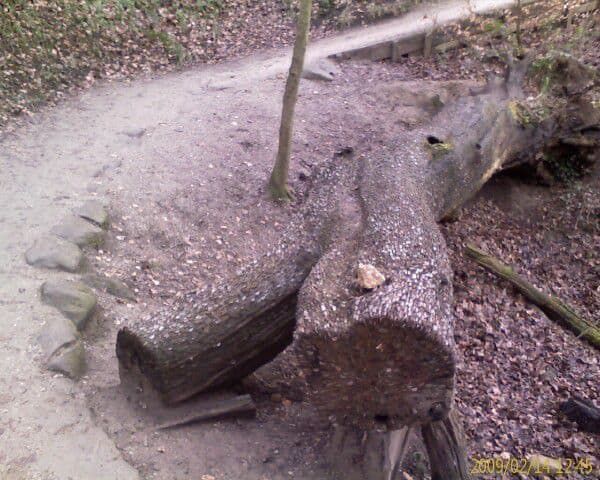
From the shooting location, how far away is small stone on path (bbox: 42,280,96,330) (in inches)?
173

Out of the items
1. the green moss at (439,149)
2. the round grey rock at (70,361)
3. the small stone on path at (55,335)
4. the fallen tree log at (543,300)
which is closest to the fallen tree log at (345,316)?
the green moss at (439,149)

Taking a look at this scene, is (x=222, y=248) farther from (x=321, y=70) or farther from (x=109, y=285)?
(x=321, y=70)

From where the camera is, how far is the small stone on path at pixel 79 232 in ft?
17.8

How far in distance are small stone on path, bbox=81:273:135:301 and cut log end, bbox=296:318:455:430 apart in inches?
99.7

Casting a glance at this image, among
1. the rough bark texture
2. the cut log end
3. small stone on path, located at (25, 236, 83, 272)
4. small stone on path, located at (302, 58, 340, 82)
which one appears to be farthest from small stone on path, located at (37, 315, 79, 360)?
small stone on path, located at (302, 58, 340, 82)

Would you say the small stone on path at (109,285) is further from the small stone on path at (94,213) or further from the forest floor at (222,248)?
the small stone on path at (94,213)

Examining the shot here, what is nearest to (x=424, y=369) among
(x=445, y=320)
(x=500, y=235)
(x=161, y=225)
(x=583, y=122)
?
(x=445, y=320)

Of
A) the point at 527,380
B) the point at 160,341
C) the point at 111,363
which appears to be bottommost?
the point at 527,380

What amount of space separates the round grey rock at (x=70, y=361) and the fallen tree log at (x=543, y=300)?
15.4ft

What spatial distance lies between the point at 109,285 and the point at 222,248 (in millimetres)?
1548

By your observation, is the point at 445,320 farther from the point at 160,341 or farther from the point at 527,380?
the point at 527,380

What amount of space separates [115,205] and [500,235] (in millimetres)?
5125

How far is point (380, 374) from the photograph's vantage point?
304 centimetres

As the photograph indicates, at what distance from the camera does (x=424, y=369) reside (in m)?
3.00
